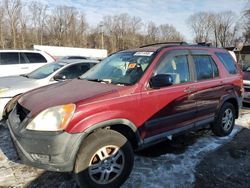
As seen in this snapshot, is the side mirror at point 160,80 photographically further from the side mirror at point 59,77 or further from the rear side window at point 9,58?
the rear side window at point 9,58


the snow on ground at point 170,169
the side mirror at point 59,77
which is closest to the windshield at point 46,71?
the side mirror at point 59,77

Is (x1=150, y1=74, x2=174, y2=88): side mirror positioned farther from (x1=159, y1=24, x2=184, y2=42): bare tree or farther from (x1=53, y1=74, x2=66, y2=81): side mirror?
(x1=159, y1=24, x2=184, y2=42): bare tree

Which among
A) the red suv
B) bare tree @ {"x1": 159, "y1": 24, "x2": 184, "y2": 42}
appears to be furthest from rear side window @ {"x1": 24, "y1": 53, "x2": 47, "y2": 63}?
bare tree @ {"x1": 159, "y1": 24, "x2": 184, "y2": 42}

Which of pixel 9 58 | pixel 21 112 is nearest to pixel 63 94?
pixel 21 112

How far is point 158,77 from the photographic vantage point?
14.1 ft

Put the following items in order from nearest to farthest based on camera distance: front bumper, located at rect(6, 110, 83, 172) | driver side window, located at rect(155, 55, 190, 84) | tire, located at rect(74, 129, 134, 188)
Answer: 1. front bumper, located at rect(6, 110, 83, 172)
2. tire, located at rect(74, 129, 134, 188)
3. driver side window, located at rect(155, 55, 190, 84)

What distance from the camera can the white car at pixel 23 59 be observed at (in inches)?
445

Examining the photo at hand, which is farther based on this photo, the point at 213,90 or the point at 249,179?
the point at 213,90

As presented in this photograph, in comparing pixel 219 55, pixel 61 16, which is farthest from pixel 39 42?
pixel 219 55

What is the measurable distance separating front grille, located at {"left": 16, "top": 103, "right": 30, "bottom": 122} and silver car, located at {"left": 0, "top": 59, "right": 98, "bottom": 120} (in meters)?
2.39

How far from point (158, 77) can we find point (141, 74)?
0.85 feet

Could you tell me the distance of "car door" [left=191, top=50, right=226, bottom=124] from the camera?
5.36 m

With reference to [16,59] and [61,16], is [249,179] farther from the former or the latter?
[61,16]

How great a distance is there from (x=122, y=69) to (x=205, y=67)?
67.3 inches
